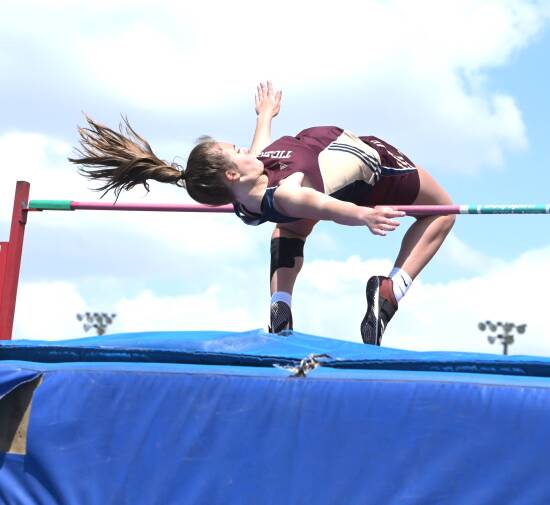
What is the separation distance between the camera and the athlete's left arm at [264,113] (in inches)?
187

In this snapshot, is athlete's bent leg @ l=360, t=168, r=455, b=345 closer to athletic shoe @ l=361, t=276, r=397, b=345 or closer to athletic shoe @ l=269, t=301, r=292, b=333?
athletic shoe @ l=361, t=276, r=397, b=345

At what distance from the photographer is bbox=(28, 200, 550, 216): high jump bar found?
13.9 ft

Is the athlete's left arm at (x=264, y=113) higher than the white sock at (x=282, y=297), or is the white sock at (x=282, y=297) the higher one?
the athlete's left arm at (x=264, y=113)

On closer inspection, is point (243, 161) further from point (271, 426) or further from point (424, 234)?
point (271, 426)

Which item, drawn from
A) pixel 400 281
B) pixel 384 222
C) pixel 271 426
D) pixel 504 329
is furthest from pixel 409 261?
pixel 504 329

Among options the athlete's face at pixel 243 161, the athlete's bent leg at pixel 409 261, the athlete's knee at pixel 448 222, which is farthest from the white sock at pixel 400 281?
the athlete's face at pixel 243 161

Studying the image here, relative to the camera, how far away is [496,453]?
8.10 ft

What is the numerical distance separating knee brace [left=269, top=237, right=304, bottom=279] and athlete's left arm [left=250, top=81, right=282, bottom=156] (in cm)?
45

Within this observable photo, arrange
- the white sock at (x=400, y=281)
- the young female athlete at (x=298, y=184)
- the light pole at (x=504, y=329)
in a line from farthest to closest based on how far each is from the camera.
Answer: the light pole at (x=504, y=329) → the white sock at (x=400, y=281) → the young female athlete at (x=298, y=184)

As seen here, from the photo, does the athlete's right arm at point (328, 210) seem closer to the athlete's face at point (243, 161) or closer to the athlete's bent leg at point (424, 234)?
the athlete's face at point (243, 161)

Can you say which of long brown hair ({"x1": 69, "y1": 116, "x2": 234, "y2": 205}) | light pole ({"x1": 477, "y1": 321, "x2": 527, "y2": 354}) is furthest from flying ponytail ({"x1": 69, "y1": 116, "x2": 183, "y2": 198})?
Result: light pole ({"x1": 477, "y1": 321, "x2": 527, "y2": 354})

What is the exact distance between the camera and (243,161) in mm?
4020

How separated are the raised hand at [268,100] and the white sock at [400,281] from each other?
1.06m

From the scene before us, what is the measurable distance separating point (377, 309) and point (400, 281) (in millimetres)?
241
